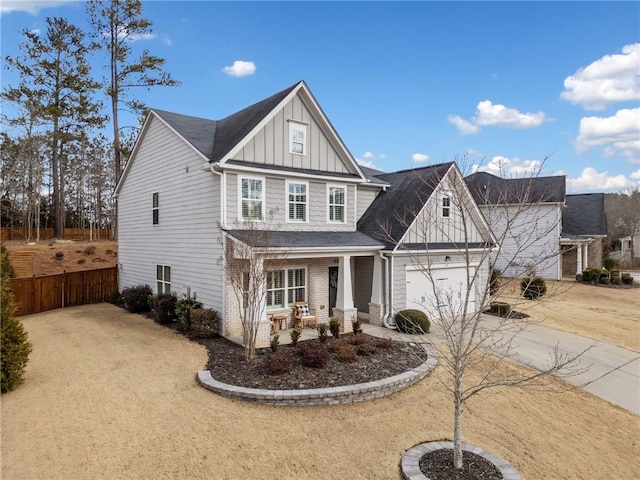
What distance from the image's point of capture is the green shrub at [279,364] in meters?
9.10

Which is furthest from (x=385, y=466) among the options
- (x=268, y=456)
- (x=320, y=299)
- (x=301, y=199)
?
(x=301, y=199)

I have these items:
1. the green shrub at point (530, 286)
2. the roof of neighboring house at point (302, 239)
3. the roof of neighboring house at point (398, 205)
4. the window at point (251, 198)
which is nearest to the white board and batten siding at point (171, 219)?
the window at point (251, 198)

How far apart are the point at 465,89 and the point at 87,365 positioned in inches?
747

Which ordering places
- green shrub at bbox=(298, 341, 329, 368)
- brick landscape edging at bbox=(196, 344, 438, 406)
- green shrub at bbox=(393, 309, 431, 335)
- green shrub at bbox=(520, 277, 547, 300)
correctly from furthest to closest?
green shrub at bbox=(393, 309, 431, 335) < green shrub at bbox=(298, 341, 329, 368) < brick landscape edging at bbox=(196, 344, 438, 406) < green shrub at bbox=(520, 277, 547, 300)

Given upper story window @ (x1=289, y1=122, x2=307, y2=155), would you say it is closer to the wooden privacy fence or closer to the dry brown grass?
the dry brown grass

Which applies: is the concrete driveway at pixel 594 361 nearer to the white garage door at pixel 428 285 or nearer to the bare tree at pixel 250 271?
the white garage door at pixel 428 285

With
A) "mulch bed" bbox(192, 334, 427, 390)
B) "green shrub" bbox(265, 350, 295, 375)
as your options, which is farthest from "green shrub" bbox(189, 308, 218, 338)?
"green shrub" bbox(265, 350, 295, 375)

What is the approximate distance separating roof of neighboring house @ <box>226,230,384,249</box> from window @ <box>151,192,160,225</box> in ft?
19.7

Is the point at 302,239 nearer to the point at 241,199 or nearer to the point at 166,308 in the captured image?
the point at 241,199

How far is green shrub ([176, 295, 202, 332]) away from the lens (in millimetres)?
13263

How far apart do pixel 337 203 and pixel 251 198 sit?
401cm

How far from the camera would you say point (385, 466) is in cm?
605

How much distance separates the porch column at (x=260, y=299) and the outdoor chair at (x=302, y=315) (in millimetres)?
2185

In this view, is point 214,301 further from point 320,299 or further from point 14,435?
point 14,435
